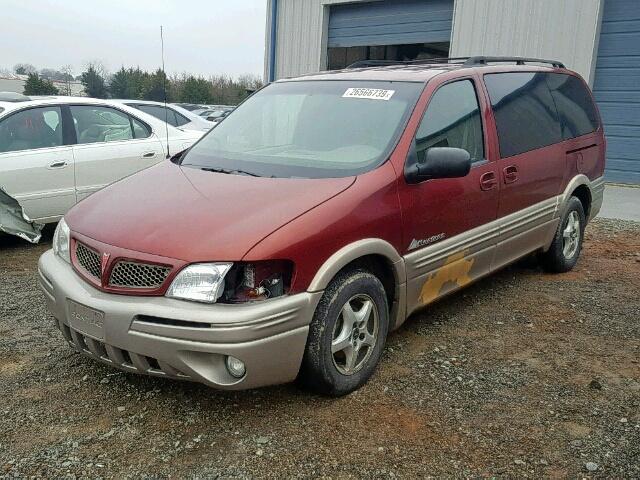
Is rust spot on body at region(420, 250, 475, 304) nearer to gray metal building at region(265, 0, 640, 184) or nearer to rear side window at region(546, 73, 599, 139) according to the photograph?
rear side window at region(546, 73, 599, 139)

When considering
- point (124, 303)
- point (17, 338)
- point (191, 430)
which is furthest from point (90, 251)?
point (17, 338)

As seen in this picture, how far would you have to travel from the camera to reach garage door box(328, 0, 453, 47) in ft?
40.6

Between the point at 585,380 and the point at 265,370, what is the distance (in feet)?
6.12

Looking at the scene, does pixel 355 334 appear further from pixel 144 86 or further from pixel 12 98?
pixel 144 86

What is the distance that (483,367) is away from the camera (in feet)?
11.6

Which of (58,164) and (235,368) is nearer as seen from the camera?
(235,368)

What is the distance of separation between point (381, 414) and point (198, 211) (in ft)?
4.41

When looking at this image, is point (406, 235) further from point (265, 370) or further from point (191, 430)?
point (191, 430)

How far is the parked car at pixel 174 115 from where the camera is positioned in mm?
8005

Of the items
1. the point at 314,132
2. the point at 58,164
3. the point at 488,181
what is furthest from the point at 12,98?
the point at 488,181

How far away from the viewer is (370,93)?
380 cm

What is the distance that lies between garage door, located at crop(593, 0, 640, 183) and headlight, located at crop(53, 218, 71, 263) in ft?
32.4

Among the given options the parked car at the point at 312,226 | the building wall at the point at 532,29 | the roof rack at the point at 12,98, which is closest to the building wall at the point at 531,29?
the building wall at the point at 532,29

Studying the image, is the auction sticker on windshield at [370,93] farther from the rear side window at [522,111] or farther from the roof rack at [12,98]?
the roof rack at [12,98]
